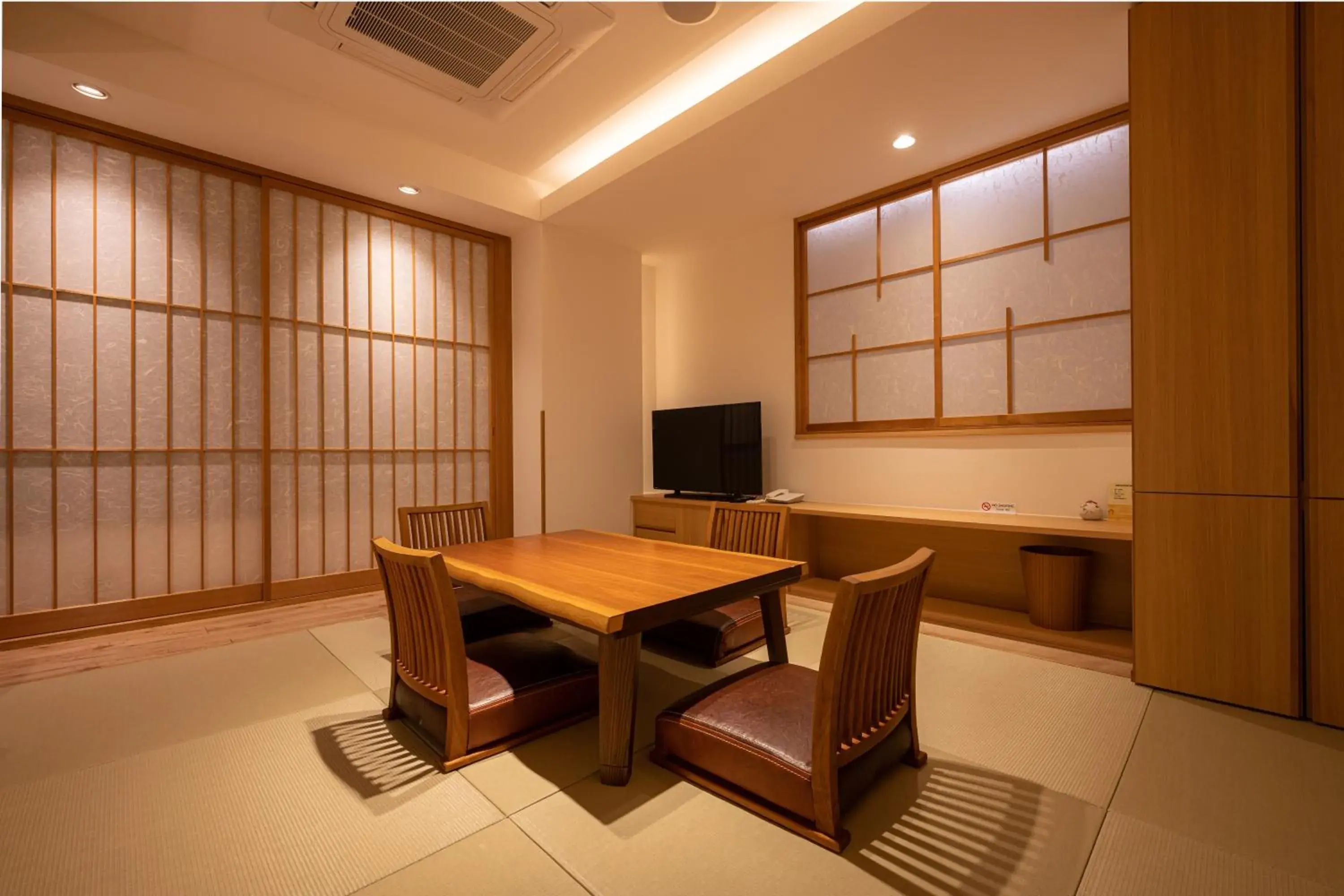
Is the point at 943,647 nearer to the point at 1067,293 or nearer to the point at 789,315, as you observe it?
the point at 1067,293

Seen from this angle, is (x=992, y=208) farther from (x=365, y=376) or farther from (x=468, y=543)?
(x=365, y=376)

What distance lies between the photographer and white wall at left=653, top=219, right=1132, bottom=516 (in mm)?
3168

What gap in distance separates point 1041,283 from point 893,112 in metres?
1.24

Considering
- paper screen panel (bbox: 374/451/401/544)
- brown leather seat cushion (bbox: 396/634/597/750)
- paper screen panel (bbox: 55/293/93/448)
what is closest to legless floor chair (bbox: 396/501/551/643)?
brown leather seat cushion (bbox: 396/634/597/750)

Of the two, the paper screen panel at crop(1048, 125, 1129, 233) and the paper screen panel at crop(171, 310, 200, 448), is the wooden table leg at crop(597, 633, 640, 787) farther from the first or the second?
the paper screen panel at crop(1048, 125, 1129, 233)

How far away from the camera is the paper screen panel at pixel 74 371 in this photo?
295 centimetres

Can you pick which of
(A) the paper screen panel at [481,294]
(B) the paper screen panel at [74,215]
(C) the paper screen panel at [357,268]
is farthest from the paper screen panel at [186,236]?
(A) the paper screen panel at [481,294]

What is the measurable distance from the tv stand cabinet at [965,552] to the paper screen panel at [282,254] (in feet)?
9.06

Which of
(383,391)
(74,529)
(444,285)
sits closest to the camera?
(74,529)

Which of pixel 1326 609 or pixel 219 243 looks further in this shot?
pixel 219 243

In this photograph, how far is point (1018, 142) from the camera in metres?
3.26

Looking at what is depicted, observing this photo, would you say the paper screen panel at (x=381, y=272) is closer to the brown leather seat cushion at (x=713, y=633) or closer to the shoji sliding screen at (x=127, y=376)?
the shoji sliding screen at (x=127, y=376)

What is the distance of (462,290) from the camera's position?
14.7 ft

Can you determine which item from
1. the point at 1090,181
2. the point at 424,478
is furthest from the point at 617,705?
the point at 1090,181
